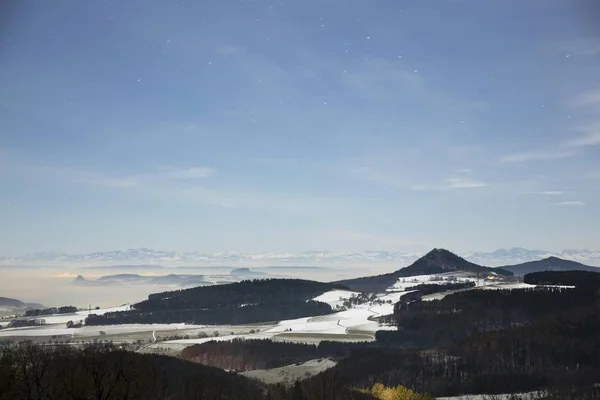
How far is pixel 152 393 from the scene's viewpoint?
437 ft

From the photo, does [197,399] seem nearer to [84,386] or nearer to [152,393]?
[152,393]

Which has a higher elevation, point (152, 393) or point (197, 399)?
point (152, 393)

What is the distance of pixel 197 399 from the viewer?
18562cm

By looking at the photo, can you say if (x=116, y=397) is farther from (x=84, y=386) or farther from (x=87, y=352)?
(x=87, y=352)

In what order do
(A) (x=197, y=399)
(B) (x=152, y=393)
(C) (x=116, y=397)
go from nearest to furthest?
(C) (x=116, y=397) < (B) (x=152, y=393) < (A) (x=197, y=399)

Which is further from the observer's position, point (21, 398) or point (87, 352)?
point (87, 352)

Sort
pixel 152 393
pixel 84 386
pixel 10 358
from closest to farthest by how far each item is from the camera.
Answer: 1. pixel 84 386
2. pixel 10 358
3. pixel 152 393

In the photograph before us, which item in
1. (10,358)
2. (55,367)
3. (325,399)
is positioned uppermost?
(10,358)

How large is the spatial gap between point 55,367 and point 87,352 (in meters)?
62.1

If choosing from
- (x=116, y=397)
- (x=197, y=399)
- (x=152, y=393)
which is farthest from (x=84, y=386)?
(x=197, y=399)

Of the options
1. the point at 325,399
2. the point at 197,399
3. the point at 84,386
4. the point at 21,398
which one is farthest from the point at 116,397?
the point at 325,399

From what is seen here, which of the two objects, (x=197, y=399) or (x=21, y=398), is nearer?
(x=21, y=398)

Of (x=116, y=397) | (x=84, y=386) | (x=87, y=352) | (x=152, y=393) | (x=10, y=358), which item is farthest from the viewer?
(x=87, y=352)

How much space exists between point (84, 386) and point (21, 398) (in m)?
16.2
